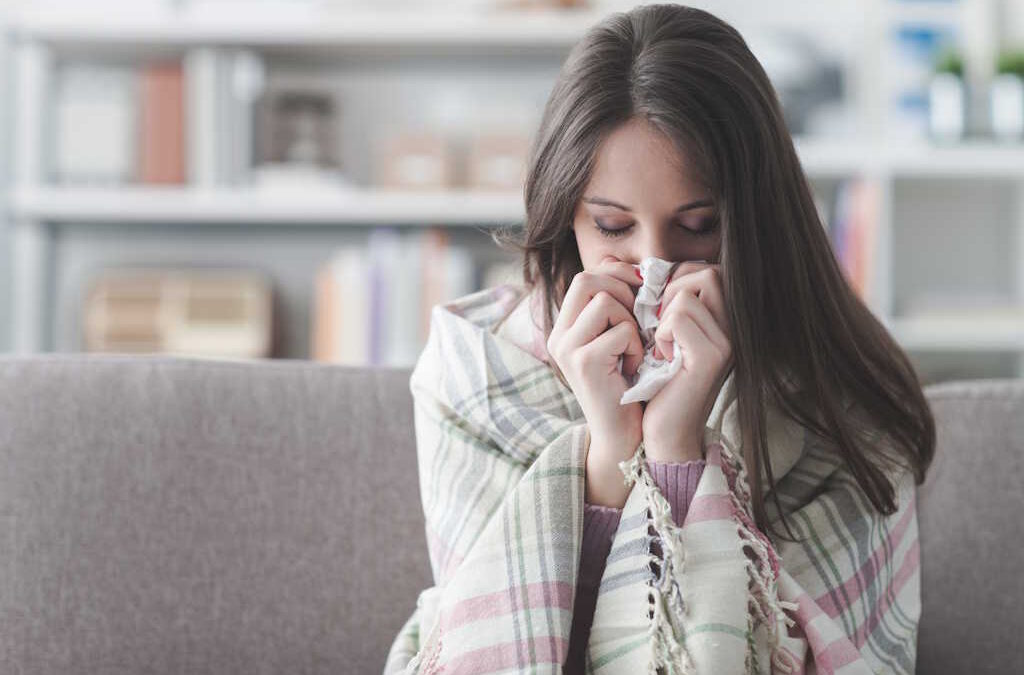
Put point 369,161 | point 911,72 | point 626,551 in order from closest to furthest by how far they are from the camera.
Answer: point 626,551 → point 911,72 → point 369,161

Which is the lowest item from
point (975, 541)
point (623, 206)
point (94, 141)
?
point (975, 541)

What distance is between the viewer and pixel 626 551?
0.92 m

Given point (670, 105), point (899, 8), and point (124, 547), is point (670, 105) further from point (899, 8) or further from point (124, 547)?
point (899, 8)

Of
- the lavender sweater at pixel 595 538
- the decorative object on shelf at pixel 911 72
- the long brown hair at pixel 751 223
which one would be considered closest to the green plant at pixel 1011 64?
the decorative object on shelf at pixel 911 72

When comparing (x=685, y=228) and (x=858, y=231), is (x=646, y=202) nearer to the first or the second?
(x=685, y=228)

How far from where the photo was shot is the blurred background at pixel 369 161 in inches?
98.2

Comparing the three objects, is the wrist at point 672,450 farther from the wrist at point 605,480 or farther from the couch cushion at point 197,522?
the couch cushion at point 197,522

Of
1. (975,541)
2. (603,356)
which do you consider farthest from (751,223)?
(975,541)

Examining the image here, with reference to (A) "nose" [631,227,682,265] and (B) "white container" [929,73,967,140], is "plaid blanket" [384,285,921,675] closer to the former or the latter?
(A) "nose" [631,227,682,265]

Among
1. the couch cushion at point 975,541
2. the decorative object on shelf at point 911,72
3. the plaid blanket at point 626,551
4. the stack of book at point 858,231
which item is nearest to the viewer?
the plaid blanket at point 626,551

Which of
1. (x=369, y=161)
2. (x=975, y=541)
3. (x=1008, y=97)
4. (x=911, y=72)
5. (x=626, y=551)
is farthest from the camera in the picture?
(x=369, y=161)

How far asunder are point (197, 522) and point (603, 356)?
490 mm

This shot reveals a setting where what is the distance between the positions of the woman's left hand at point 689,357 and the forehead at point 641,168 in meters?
0.07

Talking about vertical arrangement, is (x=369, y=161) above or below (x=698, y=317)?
above
